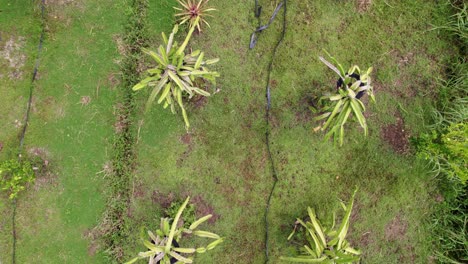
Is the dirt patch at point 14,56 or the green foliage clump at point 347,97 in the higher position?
the dirt patch at point 14,56

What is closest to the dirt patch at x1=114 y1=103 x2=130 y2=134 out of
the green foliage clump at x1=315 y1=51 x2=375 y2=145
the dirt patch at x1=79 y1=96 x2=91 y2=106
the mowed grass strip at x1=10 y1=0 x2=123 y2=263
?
the mowed grass strip at x1=10 y1=0 x2=123 y2=263

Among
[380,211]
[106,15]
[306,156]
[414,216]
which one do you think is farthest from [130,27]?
[414,216]

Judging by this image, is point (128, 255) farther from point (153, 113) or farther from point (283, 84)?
point (283, 84)

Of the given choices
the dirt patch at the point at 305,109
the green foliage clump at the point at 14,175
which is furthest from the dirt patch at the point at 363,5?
the green foliage clump at the point at 14,175

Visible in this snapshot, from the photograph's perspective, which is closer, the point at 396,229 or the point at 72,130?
the point at 72,130

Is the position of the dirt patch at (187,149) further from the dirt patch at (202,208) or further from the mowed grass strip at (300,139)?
the dirt patch at (202,208)

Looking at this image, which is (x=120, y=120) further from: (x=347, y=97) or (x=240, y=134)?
(x=347, y=97)

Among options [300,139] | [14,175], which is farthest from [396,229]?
[14,175]
